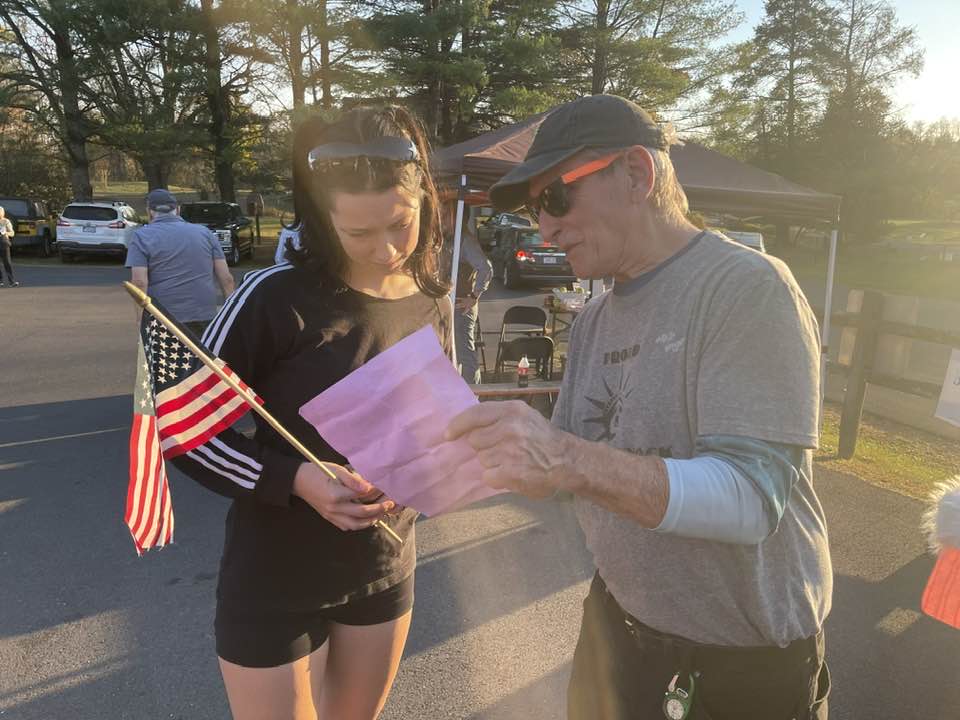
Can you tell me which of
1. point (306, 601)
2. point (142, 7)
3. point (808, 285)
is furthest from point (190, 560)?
point (142, 7)

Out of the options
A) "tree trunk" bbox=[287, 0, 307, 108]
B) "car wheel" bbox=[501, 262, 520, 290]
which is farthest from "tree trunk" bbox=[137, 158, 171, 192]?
"car wheel" bbox=[501, 262, 520, 290]

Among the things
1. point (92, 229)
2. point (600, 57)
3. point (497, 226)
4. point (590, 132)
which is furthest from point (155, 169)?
point (590, 132)

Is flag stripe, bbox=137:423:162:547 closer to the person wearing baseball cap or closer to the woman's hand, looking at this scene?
the woman's hand

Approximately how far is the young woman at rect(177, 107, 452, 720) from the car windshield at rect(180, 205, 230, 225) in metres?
20.5

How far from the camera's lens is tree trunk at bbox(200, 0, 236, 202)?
21.6m

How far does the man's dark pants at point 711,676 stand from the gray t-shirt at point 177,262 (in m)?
5.72

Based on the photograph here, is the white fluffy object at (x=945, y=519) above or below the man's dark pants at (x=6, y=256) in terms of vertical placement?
above

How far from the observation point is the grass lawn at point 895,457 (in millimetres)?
5145

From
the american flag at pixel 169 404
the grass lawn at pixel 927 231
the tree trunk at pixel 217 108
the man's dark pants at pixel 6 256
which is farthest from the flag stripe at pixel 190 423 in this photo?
the grass lawn at pixel 927 231

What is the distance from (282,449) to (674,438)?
0.90 m

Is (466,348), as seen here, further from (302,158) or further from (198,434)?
(198,434)

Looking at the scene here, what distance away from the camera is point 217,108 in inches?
932

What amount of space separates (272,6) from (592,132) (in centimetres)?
2257

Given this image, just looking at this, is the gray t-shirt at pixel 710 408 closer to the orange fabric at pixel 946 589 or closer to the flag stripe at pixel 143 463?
the orange fabric at pixel 946 589
